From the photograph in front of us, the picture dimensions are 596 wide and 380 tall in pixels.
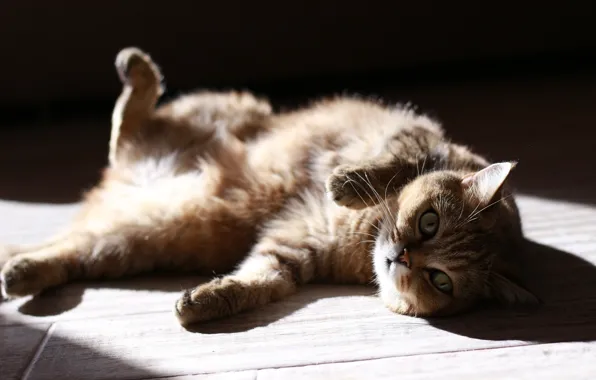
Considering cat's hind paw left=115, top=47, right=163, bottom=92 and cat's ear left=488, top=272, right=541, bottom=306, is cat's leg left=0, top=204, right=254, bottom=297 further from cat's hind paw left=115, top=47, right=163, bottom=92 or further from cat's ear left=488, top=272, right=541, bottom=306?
cat's ear left=488, top=272, right=541, bottom=306

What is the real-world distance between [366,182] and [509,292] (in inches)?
18.6

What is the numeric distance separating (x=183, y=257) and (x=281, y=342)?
556 mm

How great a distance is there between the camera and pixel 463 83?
3902 millimetres

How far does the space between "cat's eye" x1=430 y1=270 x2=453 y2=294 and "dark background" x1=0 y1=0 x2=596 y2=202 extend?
1399mm

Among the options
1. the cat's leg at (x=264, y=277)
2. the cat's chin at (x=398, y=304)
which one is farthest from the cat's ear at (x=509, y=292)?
the cat's leg at (x=264, y=277)

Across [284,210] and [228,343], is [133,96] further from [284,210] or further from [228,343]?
[228,343]

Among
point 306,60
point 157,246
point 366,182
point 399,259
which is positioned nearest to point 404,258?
point 399,259

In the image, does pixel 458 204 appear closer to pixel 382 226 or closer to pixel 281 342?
pixel 382 226

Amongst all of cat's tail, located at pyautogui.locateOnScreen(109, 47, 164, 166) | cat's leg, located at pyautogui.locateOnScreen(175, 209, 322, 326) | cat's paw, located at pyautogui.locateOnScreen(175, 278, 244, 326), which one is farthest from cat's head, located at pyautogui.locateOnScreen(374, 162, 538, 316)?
cat's tail, located at pyautogui.locateOnScreen(109, 47, 164, 166)

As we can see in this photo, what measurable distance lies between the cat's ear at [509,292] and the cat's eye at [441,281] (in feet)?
0.37

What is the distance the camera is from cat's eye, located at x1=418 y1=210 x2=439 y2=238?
1.64 m

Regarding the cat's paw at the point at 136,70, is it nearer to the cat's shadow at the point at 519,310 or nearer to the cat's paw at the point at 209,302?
the cat's shadow at the point at 519,310

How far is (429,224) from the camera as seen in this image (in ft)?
5.43

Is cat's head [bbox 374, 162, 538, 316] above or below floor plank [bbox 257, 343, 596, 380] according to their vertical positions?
above
